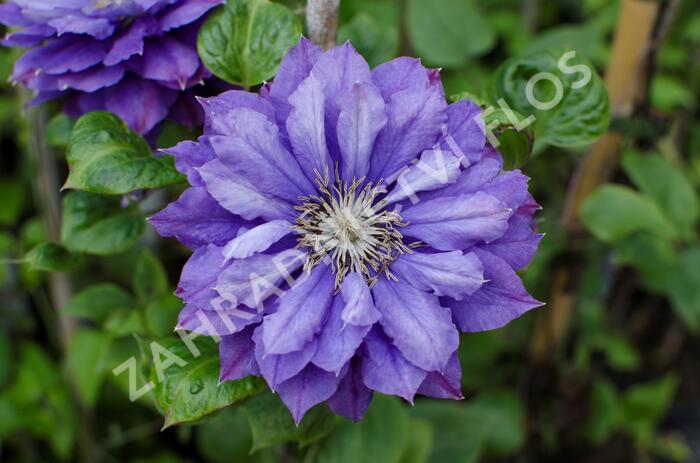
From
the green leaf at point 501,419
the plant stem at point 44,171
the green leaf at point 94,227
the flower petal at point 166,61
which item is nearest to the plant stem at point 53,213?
the plant stem at point 44,171

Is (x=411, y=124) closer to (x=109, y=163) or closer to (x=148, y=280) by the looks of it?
(x=109, y=163)

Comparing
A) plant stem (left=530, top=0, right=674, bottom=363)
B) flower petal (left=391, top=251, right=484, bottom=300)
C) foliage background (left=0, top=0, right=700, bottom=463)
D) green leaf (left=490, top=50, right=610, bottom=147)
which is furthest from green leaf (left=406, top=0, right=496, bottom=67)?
flower petal (left=391, top=251, right=484, bottom=300)

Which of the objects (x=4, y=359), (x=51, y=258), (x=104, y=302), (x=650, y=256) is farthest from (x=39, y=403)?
(x=650, y=256)

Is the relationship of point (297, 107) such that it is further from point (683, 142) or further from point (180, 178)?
point (683, 142)

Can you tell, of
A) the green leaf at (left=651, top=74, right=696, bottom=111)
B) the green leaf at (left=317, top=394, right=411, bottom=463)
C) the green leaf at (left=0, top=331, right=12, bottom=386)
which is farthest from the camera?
the green leaf at (left=651, top=74, right=696, bottom=111)

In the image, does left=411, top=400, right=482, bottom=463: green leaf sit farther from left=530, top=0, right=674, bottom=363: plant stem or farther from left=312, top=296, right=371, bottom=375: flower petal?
left=312, top=296, right=371, bottom=375: flower petal
